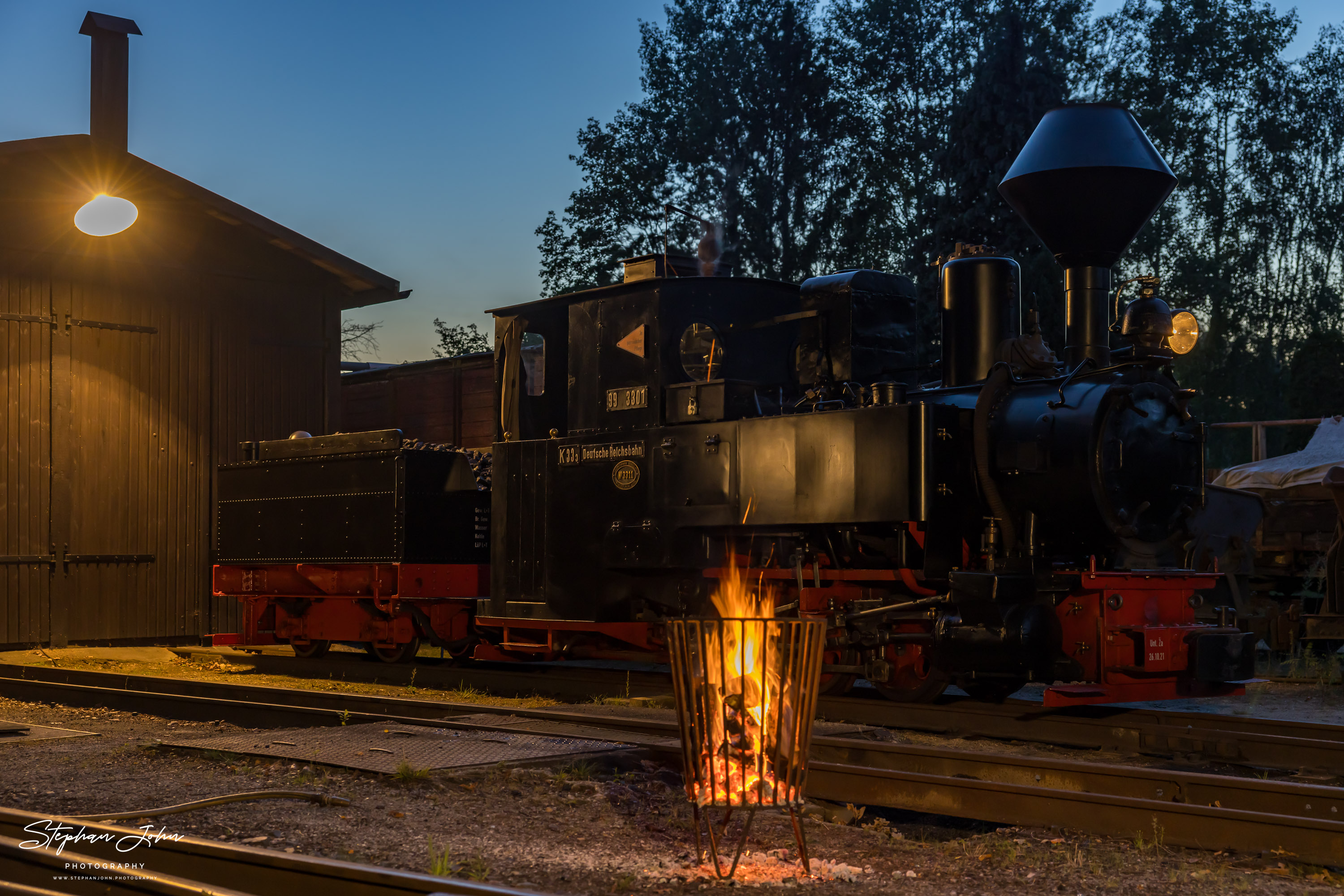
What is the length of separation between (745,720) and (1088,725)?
371 cm

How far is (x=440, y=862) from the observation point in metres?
4.15

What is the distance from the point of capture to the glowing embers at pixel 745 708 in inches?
170

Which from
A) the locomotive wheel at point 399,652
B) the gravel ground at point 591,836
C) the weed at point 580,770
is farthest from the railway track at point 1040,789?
the locomotive wheel at point 399,652

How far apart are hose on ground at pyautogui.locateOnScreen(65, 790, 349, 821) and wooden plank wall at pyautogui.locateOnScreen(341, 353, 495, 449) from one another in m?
11.7

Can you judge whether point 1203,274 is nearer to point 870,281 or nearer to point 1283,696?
point 1283,696

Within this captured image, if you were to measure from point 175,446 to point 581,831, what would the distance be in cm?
1160

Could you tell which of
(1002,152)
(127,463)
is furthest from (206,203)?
(1002,152)

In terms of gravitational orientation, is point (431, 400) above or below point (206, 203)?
below

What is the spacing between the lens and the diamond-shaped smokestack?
8164 mm

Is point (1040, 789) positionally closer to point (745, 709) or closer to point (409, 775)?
point (745, 709)

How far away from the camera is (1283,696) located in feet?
33.6

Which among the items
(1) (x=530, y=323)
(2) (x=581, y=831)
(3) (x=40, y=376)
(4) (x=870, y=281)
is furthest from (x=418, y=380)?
(2) (x=581, y=831)

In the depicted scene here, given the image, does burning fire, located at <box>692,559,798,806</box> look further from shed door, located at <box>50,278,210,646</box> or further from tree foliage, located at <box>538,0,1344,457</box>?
tree foliage, located at <box>538,0,1344,457</box>

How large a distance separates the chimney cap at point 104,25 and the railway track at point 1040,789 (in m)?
10.2
